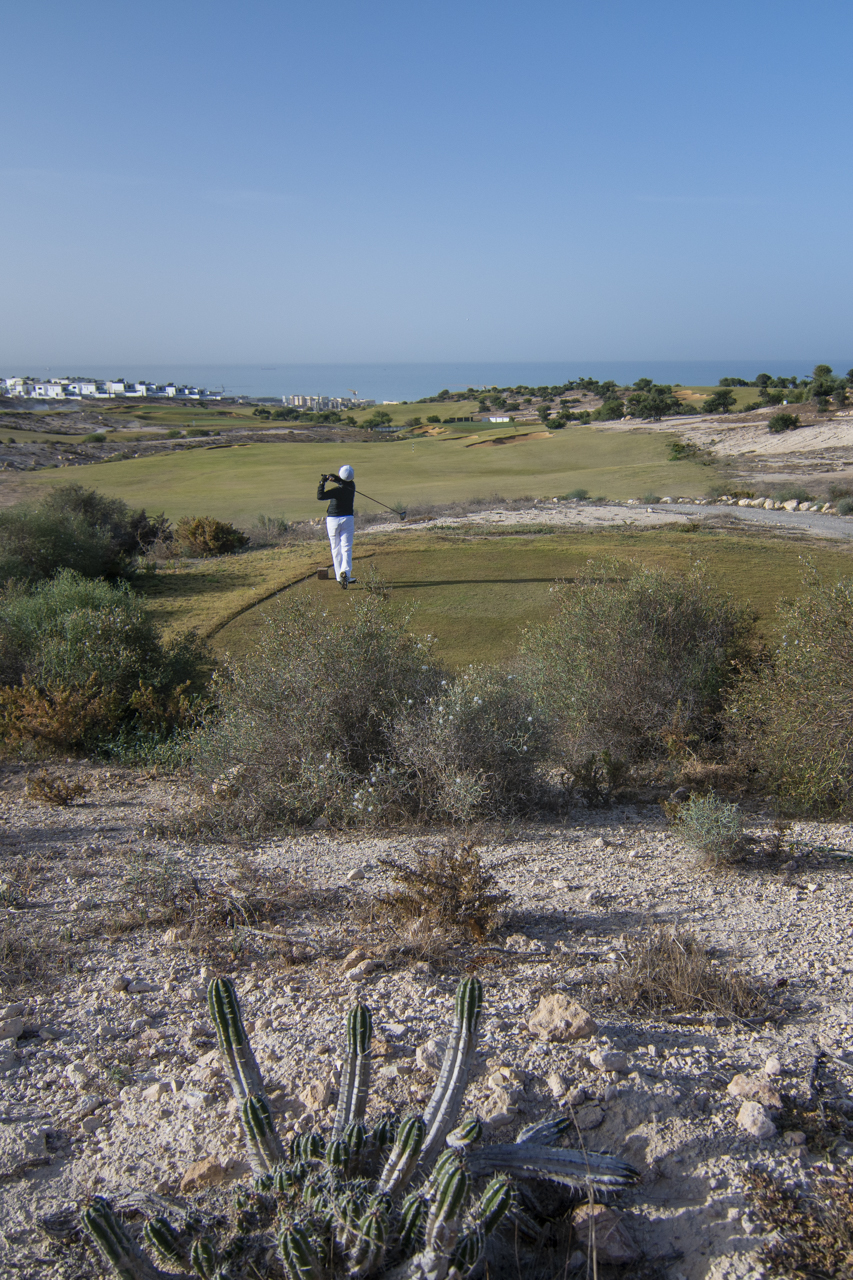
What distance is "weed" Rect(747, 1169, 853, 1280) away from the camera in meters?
2.02

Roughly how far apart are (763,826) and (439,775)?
2.25 meters

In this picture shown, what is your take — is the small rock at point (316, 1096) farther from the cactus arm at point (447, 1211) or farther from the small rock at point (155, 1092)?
the cactus arm at point (447, 1211)

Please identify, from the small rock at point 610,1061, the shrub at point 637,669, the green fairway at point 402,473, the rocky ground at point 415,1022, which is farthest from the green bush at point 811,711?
the green fairway at point 402,473

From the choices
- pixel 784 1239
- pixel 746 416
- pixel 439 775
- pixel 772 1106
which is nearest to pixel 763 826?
pixel 439 775

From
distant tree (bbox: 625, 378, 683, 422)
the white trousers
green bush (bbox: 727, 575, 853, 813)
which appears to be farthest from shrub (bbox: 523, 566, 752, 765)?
distant tree (bbox: 625, 378, 683, 422)

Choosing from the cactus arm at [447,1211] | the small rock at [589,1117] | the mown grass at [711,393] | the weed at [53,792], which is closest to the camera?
the cactus arm at [447,1211]

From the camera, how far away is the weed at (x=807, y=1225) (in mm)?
2020

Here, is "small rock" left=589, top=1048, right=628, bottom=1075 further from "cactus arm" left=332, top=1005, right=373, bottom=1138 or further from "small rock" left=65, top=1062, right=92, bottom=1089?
"small rock" left=65, top=1062, right=92, bottom=1089

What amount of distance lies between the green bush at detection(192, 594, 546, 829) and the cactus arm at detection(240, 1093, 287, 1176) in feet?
10.8

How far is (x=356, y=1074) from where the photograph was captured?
2363 millimetres

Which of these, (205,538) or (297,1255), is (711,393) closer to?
(205,538)

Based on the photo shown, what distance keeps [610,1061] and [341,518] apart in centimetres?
944

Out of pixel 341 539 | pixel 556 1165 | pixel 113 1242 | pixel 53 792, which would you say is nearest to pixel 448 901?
pixel 556 1165

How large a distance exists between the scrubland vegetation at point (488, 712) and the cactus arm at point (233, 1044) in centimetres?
320
